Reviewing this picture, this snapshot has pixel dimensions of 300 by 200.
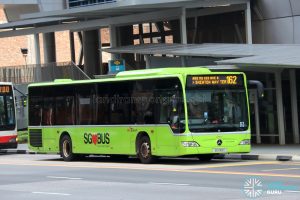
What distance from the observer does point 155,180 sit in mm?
18328

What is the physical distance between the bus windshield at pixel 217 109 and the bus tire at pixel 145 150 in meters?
1.79

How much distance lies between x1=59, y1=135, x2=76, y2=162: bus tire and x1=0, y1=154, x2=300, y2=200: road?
2129 millimetres

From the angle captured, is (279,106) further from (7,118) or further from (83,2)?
(83,2)

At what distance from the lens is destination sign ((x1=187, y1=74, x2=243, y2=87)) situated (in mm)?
23297

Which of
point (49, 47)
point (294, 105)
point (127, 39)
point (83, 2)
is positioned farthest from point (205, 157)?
point (49, 47)

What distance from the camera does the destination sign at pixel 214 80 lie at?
23.3 metres

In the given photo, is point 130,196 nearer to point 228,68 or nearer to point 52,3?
point 228,68

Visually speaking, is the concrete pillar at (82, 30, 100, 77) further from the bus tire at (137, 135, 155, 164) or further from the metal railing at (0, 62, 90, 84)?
the bus tire at (137, 135, 155, 164)

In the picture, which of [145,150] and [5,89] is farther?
[5,89]

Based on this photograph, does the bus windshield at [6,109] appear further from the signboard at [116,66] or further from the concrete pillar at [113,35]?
the concrete pillar at [113,35]

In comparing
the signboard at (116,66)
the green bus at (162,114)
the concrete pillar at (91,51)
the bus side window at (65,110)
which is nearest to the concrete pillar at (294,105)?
the green bus at (162,114)

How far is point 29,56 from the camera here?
7875cm

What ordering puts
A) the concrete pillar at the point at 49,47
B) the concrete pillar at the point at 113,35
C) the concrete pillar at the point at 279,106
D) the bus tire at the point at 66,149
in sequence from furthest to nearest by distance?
the concrete pillar at the point at 49,47 < the concrete pillar at the point at 113,35 < the concrete pillar at the point at 279,106 < the bus tire at the point at 66,149

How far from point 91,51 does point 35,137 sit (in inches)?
1014
